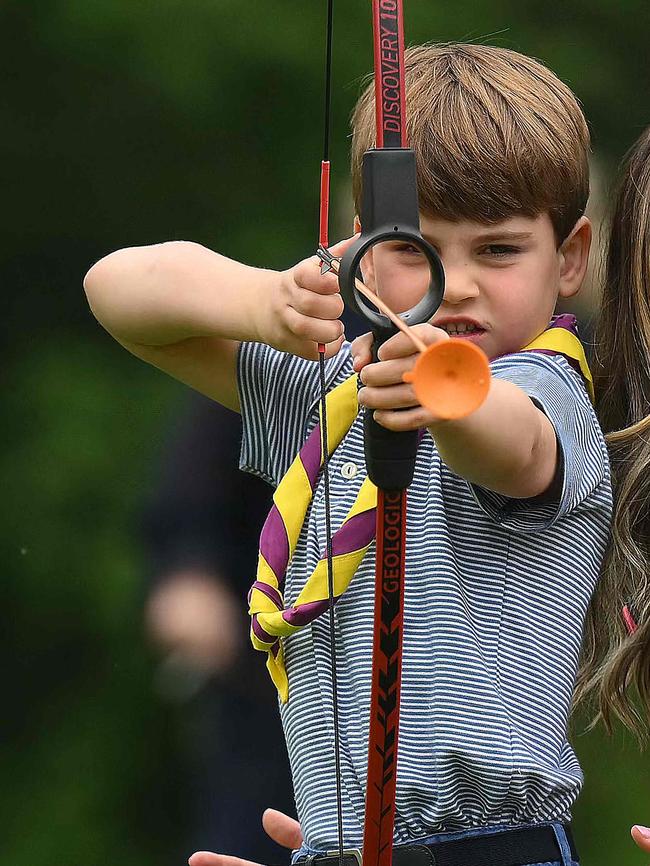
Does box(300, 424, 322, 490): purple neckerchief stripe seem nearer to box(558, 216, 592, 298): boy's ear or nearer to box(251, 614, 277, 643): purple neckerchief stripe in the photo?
box(251, 614, 277, 643): purple neckerchief stripe

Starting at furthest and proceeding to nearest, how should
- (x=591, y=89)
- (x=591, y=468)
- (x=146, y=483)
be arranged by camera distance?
1. (x=591, y=89)
2. (x=146, y=483)
3. (x=591, y=468)

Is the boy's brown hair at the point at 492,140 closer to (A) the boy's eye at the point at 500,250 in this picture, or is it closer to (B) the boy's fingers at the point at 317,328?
(A) the boy's eye at the point at 500,250

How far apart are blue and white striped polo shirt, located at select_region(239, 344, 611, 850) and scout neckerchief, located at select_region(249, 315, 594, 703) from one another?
0.02 m

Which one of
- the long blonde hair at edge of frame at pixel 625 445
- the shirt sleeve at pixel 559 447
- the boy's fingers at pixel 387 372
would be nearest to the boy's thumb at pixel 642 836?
the long blonde hair at edge of frame at pixel 625 445

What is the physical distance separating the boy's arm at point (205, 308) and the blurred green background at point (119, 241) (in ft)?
5.02

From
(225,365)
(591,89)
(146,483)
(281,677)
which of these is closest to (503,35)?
(591,89)

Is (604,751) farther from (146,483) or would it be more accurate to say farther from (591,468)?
(591,468)

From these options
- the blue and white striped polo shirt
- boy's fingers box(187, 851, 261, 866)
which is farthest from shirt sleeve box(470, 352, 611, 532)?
boy's fingers box(187, 851, 261, 866)

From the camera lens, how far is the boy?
1389 mm

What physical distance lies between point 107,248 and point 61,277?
0.11 m

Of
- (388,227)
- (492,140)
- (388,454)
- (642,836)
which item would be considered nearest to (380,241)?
(388,227)

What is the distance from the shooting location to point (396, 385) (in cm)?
113

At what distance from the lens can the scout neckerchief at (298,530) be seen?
4.70ft

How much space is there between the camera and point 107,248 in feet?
11.0
